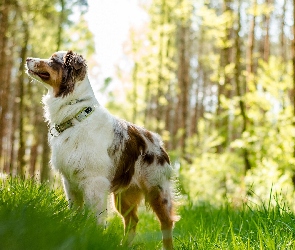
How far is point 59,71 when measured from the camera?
174 inches

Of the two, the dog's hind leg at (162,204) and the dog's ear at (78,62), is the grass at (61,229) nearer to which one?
the dog's hind leg at (162,204)

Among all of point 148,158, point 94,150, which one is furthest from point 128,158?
point 94,150

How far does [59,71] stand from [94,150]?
100cm

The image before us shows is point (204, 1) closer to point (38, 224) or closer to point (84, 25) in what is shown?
point (84, 25)

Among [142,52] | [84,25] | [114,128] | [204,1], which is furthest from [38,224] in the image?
[142,52]

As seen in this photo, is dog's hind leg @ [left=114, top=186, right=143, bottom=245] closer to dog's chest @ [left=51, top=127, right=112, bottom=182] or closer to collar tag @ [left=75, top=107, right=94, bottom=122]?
dog's chest @ [left=51, top=127, right=112, bottom=182]

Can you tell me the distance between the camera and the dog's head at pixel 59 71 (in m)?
4.37

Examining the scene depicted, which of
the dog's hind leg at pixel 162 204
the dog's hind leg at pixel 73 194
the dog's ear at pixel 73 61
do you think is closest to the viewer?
the dog's hind leg at pixel 73 194

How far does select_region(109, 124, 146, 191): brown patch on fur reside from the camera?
14.2ft

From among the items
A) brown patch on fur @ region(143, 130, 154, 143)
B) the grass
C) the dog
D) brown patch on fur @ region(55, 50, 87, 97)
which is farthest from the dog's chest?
brown patch on fur @ region(143, 130, 154, 143)

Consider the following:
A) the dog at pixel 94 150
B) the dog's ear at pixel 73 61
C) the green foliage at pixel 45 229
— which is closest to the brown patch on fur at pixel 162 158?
the dog at pixel 94 150

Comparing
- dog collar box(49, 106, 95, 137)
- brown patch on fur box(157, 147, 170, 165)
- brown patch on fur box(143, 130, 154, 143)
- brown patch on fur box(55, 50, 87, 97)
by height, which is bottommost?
brown patch on fur box(157, 147, 170, 165)

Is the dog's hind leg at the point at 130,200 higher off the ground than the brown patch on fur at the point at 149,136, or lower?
lower

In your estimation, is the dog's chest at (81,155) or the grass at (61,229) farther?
the dog's chest at (81,155)
